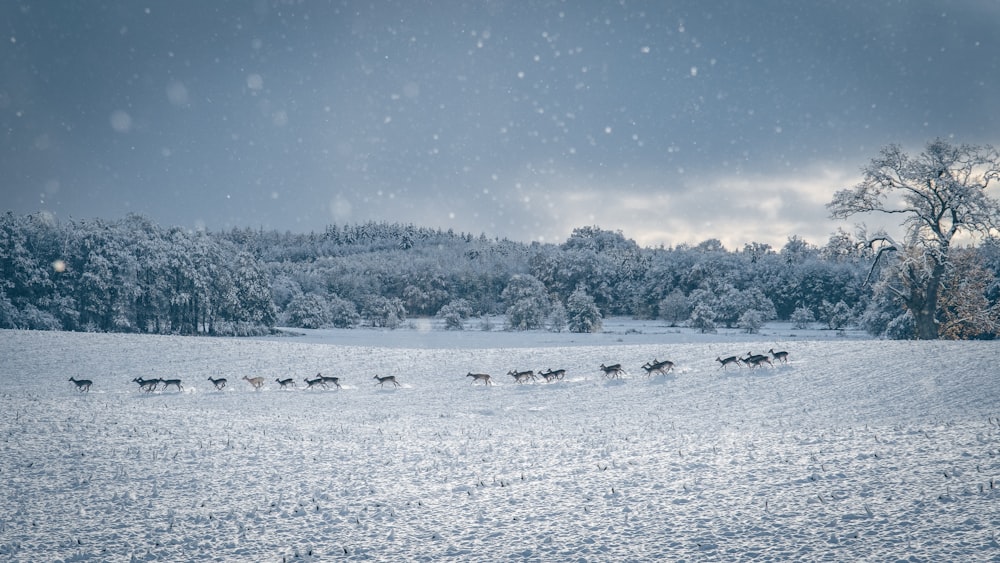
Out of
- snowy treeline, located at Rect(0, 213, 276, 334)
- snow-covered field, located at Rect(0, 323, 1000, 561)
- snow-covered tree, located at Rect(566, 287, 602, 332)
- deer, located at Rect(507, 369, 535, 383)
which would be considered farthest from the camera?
snow-covered tree, located at Rect(566, 287, 602, 332)

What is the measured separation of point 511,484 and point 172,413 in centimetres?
1300

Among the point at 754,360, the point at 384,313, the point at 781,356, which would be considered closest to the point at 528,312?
the point at 384,313

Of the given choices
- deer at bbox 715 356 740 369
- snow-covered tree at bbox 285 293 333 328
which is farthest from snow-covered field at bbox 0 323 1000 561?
snow-covered tree at bbox 285 293 333 328

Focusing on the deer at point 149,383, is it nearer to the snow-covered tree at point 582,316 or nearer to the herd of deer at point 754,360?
the herd of deer at point 754,360

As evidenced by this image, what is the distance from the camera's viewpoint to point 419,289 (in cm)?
10631

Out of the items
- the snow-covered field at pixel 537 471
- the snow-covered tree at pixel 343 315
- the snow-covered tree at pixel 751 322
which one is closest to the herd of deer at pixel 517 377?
the snow-covered field at pixel 537 471

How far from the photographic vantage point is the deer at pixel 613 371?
25.4 metres

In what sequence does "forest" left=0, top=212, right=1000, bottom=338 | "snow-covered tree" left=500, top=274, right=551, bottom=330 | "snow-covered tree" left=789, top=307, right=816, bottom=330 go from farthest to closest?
1. "snow-covered tree" left=789, top=307, right=816, bottom=330
2. "snow-covered tree" left=500, top=274, right=551, bottom=330
3. "forest" left=0, top=212, right=1000, bottom=338

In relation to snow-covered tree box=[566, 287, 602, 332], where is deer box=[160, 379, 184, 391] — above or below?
below

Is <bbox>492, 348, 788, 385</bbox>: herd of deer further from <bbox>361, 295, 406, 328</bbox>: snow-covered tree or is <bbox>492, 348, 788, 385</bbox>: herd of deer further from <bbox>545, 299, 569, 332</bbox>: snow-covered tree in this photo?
<bbox>361, 295, 406, 328</bbox>: snow-covered tree

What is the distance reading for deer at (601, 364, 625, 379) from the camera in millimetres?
25406

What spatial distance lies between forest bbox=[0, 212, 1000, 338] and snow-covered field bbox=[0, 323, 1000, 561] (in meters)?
19.8

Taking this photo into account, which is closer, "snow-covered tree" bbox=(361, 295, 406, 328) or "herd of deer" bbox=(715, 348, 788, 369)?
"herd of deer" bbox=(715, 348, 788, 369)

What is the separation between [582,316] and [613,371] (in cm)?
4313
